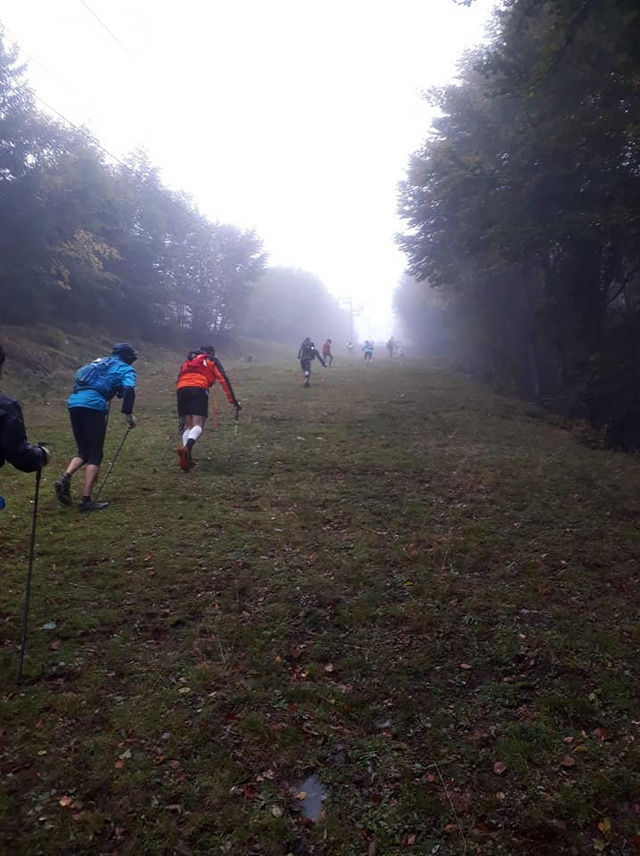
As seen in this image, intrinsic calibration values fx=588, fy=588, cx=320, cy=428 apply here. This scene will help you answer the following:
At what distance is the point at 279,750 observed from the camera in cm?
392

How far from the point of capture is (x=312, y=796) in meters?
3.60

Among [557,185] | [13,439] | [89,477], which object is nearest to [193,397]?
[89,477]

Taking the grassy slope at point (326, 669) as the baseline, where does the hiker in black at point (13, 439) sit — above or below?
above

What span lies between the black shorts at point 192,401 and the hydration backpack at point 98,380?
2.08 m

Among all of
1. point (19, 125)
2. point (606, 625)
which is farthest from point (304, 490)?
point (19, 125)

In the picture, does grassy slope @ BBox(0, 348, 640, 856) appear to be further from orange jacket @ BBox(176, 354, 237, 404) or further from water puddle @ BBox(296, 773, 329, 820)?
orange jacket @ BBox(176, 354, 237, 404)

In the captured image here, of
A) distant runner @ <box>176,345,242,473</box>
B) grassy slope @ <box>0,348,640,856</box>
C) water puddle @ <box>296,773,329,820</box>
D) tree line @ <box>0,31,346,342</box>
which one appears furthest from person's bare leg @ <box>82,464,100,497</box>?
tree line @ <box>0,31,346,342</box>

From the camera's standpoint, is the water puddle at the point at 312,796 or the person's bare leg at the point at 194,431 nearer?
the water puddle at the point at 312,796

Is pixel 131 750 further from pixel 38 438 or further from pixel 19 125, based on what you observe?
pixel 19 125

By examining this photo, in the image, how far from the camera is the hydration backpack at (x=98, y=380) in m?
7.68

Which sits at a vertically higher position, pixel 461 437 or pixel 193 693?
pixel 461 437

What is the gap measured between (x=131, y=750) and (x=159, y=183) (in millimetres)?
40593

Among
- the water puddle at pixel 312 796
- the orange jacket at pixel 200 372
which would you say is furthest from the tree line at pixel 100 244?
the water puddle at pixel 312 796

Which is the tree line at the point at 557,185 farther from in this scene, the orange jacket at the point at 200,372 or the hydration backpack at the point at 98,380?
the hydration backpack at the point at 98,380
